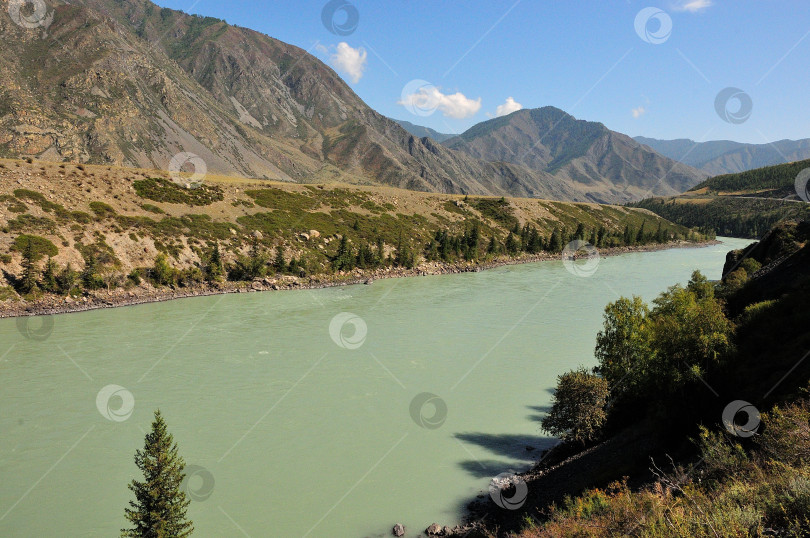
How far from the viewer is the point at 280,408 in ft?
87.1

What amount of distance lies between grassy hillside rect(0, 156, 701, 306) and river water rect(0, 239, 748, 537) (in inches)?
299

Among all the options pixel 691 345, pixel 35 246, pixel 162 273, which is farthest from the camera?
pixel 162 273

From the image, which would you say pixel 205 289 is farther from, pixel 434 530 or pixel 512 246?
pixel 512 246

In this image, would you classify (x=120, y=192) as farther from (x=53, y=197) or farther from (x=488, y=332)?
(x=488, y=332)

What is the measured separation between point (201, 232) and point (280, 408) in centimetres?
4552

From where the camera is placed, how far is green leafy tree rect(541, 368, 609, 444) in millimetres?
21547

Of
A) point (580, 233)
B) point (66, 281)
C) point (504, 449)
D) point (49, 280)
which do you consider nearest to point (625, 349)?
point (504, 449)

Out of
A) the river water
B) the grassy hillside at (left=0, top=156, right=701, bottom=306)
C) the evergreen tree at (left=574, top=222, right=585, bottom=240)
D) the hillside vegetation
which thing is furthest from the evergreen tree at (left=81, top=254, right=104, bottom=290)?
the evergreen tree at (left=574, top=222, right=585, bottom=240)

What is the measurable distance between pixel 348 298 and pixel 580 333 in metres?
28.2

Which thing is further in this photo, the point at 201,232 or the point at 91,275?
the point at 201,232

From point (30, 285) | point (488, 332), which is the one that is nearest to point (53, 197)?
point (30, 285)

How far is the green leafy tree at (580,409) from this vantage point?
848 inches

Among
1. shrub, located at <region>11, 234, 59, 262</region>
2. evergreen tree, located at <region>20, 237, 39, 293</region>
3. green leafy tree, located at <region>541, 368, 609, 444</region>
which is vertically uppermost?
shrub, located at <region>11, 234, 59, 262</region>

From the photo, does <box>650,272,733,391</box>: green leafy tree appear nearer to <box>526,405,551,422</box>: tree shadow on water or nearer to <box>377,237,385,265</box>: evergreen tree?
<box>526,405,551,422</box>: tree shadow on water
